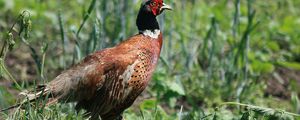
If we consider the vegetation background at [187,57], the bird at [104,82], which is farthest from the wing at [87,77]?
the vegetation background at [187,57]

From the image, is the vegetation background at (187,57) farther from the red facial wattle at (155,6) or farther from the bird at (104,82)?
the red facial wattle at (155,6)

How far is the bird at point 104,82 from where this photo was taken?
576cm

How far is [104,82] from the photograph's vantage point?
582cm

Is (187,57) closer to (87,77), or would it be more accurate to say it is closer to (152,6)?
(152,6)

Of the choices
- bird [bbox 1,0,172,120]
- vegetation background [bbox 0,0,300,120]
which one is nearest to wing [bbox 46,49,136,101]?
bird [bbox 1,0,172,120]

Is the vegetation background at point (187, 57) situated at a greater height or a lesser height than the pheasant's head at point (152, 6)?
lesser

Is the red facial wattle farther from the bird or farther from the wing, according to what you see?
the wing

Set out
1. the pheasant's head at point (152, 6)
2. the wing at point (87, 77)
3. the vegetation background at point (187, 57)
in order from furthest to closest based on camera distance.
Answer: the vegetation background at point (187, 57)
the pheasant's head at point (152, 6)
the wing at point (87, 77)

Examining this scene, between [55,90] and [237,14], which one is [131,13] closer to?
[237,14]

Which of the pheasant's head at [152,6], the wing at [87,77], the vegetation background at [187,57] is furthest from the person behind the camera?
the vegetation background at [187,57]

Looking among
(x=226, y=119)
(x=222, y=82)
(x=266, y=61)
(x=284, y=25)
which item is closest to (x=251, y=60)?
(x=266, y=61)

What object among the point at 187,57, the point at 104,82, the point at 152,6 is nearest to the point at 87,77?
the point at 104,82

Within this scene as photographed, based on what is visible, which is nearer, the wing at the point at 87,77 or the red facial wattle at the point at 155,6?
the wing at the point at 87,77

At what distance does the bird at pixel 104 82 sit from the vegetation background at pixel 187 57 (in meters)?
0.13
